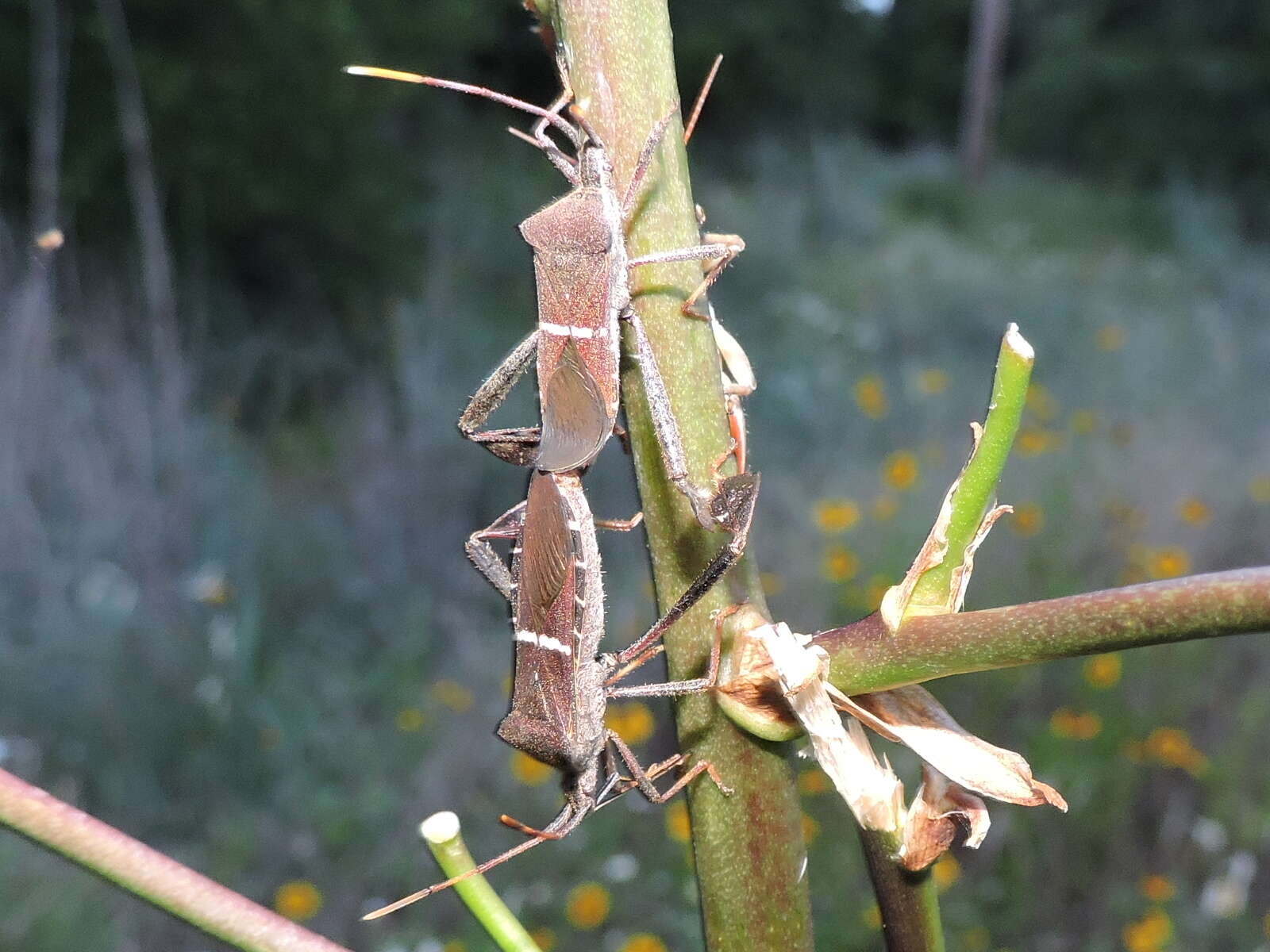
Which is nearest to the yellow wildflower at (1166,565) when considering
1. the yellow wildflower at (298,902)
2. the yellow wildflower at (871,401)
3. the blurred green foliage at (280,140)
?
the yellow wildflower at (871,401)

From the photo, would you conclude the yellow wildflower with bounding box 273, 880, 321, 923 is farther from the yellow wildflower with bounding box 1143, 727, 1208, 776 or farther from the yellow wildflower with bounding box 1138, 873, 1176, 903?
the yellow wildflower with bounding box 1143, 727, 1208, 776

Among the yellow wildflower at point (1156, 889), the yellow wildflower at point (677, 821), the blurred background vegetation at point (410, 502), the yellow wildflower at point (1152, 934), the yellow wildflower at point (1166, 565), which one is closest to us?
the yellow wildflower at point (1152, 934)

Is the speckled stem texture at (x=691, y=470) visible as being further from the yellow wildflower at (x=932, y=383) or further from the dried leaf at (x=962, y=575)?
Answer: the yellow wildflower at (x=932, y=383)

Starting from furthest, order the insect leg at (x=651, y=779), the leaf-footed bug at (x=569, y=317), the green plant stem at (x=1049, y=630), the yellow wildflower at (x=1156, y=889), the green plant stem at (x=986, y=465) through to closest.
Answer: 1. the yellow wildflower at (x=1156, y=889)
2. the leaf-footed bug at (x=569, y=317)
3. the insect leg at (x=651, y=779)
4. the green plant stem at (x=986, y=465)
5. the green plant stem at (x=1049, y=630)

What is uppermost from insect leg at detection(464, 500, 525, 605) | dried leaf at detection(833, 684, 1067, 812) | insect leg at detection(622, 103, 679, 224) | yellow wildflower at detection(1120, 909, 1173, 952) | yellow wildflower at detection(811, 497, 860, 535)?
yellow wildflower at detection(811, 497, 860, 535)

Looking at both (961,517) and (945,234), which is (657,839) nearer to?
(961,517)

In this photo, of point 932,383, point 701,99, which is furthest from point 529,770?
point 932,383

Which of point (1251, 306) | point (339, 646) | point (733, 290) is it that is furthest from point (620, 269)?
point (1251, 306)

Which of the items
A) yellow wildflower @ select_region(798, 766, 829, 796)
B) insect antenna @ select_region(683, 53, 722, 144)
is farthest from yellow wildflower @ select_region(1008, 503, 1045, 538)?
insect antenna @ select_region(683, 53, 722, 144)
